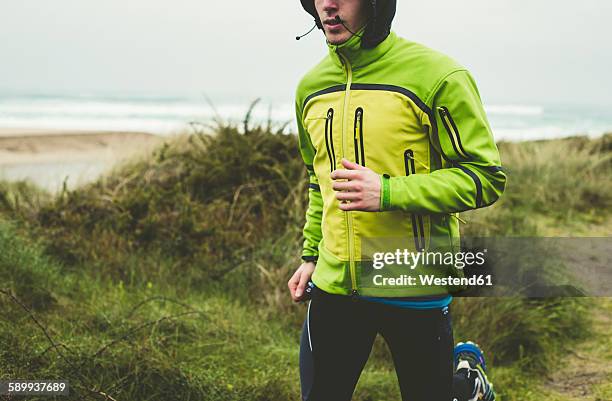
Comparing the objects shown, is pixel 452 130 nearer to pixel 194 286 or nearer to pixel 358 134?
pixel 358 134

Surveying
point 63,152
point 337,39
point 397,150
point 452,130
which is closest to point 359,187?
point 397,150

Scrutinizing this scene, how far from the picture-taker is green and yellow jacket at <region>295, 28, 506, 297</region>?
83.9 inches

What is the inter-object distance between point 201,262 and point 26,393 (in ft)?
7.96

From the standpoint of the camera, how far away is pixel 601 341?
4824 mm

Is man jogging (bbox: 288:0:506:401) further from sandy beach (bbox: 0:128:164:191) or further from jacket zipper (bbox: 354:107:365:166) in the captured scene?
sandy beach (bbox: 0:128:164:191)

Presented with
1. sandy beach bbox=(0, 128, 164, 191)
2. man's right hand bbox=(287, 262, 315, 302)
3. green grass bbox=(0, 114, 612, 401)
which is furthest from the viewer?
sandy beach bbox=(0, 128, 164, 191)

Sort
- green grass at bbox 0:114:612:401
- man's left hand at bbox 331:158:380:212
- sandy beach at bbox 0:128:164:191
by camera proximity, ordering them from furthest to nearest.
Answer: sandy beach at bbox 0:128:164:191 → green grass at bbox 0:114:612:401 → man's left hand at bbox 331:158:380:212

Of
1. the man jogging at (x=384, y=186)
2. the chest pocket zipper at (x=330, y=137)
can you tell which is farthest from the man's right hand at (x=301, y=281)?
the chest pocket zipper at (x=330, y=137)

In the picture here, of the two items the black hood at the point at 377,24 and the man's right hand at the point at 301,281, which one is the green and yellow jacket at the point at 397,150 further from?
the man's right hand at the point at 301,281

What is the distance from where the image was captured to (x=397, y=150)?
7.36 ft

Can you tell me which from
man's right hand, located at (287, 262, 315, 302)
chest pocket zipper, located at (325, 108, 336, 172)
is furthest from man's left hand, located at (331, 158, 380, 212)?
man's right hand, located at (287, 262, 315, 302)

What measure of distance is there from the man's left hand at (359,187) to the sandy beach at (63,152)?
4498mm

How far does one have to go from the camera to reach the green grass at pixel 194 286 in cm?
342

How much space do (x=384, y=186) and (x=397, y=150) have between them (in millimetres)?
189
